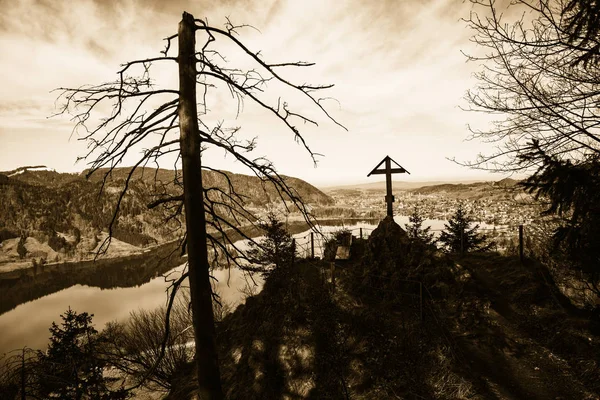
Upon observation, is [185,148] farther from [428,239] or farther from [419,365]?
[428,239]

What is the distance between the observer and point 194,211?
3387mm

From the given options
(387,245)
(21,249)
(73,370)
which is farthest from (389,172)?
(21,249)

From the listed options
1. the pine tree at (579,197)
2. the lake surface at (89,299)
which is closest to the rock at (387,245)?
the pine tree at (579,197)

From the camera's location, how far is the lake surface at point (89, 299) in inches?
1423

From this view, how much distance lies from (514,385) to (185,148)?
22.3 ft

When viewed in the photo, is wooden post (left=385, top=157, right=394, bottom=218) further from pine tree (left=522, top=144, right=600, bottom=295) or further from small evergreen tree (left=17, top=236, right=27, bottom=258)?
small evergreen tree (left=17, top=236, right=27, bottom=258)


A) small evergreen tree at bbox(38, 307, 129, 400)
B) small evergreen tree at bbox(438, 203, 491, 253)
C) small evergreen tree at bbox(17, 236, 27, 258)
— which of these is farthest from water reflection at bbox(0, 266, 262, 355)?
small evergreen tree at bbox(17, 236, 27, 258)

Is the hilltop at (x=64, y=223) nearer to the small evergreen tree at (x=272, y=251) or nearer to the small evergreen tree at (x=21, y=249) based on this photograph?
the small evergreen tree at (x=21, y=249)

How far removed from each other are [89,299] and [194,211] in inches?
2441

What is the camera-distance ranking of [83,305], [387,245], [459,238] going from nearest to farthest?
[387,245], [459,238], [83,305]

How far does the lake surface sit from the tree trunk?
82.2 feet

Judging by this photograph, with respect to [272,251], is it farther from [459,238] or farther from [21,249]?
[21,249]

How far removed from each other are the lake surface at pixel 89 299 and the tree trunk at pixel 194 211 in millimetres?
25058

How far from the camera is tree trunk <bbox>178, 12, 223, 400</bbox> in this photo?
10.9 feet
